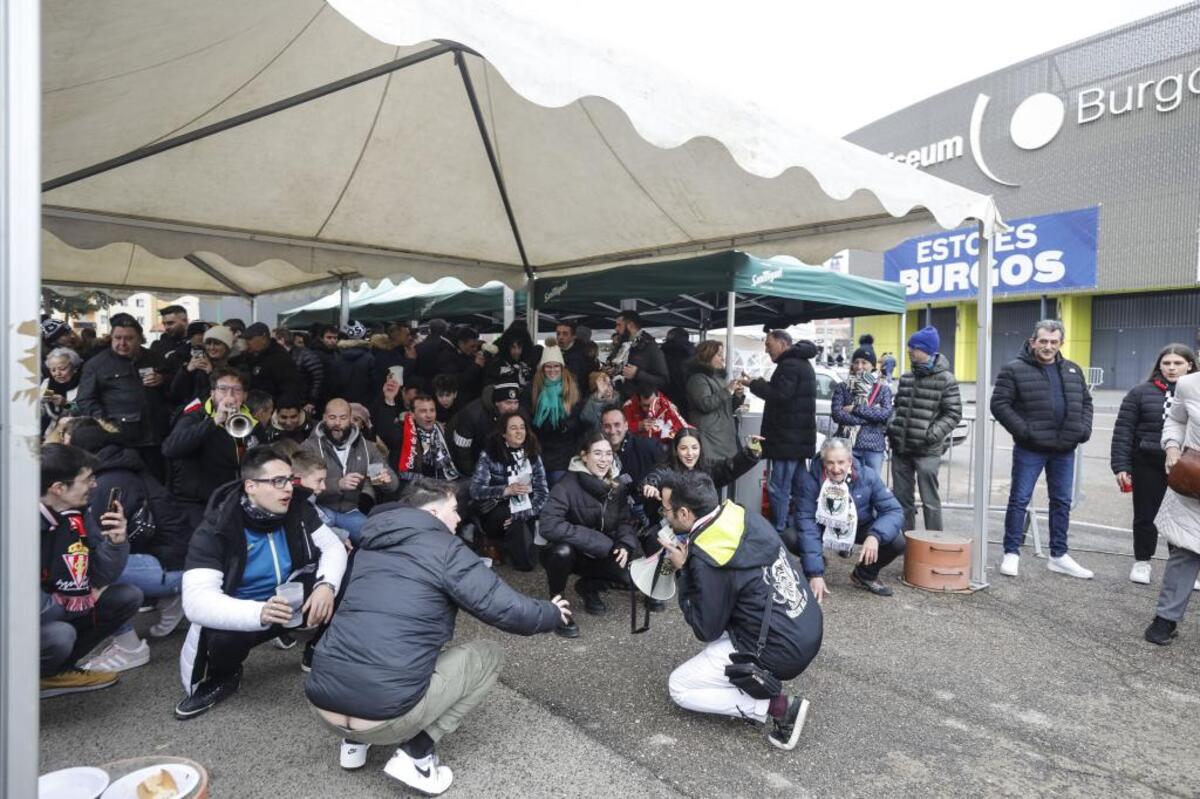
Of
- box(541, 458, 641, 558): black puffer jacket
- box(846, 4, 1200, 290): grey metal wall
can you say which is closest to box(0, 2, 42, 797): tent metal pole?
box(541, 458, 641, 558): black puffer jacket

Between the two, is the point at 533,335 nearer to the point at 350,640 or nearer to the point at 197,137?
the point at 197,137

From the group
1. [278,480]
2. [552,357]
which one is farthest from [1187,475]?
[278,480]

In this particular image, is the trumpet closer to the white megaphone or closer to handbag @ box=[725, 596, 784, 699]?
the white megaphone

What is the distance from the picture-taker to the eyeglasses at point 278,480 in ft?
10.1

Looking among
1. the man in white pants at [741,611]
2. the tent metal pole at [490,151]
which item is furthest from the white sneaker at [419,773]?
the tent metal pole at [490,151]

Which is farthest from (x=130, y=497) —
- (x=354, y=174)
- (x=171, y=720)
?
(x=354, y=174)

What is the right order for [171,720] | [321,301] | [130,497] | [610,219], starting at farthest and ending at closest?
[321,301]
[610,219]
[130,497]
[171,720]

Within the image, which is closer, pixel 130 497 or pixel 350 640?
pixel 350 640

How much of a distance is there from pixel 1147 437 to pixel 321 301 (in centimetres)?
1241

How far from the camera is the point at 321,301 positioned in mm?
12906

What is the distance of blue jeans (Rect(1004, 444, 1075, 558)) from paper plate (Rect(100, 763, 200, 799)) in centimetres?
540

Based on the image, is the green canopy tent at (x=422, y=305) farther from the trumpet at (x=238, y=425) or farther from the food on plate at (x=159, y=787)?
the food on plate at (x=159, y=787)

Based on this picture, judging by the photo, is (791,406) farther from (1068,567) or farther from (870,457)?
(1068,567)

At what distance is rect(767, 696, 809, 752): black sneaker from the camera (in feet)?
9.39
